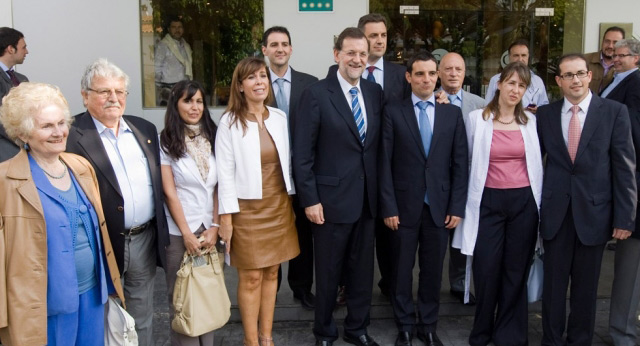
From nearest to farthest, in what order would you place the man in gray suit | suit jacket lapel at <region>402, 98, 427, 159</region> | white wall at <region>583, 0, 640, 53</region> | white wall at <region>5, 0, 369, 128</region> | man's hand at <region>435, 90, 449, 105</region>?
suit jacket lapel at <region>402, 98, 427, 159</region>, man's hand at <region>435, 90, 449, 105</region>, the man in gray suit, white wall at <region>5, 0, 369, 128</region>, white wall at <region>583, 0, 640, 53</region>

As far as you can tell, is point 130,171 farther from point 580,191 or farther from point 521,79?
point 580,191

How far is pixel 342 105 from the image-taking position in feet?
12.8

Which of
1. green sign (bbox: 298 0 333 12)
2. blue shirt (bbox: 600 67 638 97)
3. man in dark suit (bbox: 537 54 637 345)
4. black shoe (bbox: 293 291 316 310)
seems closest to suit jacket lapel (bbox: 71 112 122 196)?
black shoe (bbox: 293 291 316 310)

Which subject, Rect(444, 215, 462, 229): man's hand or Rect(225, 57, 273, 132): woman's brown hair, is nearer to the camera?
Rect(225, 57, 273, 132): woman's brown hair

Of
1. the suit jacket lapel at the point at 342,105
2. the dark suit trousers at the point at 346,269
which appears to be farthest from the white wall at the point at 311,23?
the dark suit trousers at the point at 346,269

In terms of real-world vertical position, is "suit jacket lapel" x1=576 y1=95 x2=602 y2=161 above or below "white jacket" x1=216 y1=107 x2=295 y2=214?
above

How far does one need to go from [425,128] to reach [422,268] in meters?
1.04

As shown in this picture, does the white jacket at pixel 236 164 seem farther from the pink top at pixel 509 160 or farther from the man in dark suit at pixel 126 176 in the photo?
the pink top at pixel 509 160

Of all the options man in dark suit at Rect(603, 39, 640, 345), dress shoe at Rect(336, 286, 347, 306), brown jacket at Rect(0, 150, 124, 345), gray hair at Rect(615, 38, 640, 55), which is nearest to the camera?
brown jacket at Rect(0, 150, 124, 345)

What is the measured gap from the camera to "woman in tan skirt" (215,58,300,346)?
11.9ft

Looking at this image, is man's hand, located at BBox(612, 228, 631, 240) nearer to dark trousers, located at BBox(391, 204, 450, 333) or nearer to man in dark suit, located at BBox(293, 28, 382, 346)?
dark trousers, located at BBox(391, 204, 450, 333)

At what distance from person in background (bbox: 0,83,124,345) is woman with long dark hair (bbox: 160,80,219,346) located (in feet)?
1.95

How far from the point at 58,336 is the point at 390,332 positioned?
2590 mm

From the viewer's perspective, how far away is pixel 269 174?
3.74 meters
